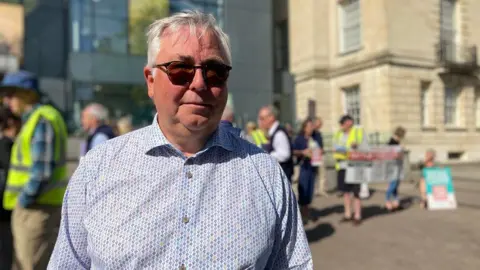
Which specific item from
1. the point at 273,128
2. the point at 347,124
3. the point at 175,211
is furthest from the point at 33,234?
the point at 347,124

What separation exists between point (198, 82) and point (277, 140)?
4.47 m

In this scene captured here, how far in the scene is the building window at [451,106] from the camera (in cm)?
2245

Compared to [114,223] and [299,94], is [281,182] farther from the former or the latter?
[299,94]

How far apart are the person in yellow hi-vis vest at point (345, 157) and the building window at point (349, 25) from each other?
1568cm

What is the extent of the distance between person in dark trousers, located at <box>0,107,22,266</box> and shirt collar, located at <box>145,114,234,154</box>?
275 cm

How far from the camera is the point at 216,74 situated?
5.33 feet

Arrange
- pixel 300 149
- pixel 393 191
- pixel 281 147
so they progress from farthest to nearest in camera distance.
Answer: pixel 393 191, pixel 300 149, pixel 281 147

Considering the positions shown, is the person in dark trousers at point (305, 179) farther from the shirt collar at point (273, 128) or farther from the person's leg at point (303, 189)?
the shirt collar at point (273, 128)

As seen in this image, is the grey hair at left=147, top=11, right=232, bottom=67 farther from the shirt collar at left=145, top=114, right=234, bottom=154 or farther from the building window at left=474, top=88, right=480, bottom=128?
the building window at left=474, top=88, right=480, bottom=128

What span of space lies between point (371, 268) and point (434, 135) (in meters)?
18.7

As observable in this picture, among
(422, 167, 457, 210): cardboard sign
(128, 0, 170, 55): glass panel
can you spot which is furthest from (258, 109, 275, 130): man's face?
(128, 0, 170, 55): glass panel

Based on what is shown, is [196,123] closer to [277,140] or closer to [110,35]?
[277,140]

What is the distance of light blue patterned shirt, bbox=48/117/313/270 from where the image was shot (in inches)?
58.4

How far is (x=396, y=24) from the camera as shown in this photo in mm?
20500
